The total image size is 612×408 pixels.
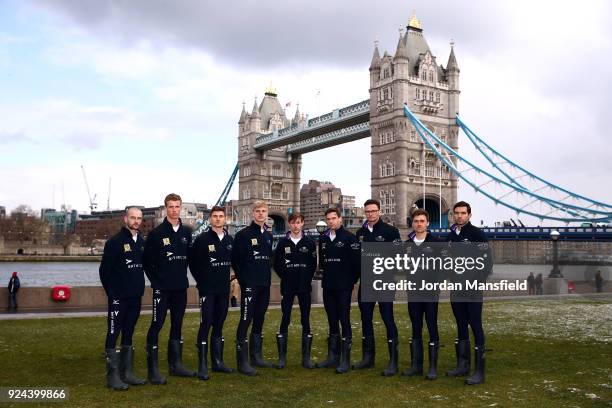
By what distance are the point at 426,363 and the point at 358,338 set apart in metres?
2.06

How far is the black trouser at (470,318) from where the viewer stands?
680 centimetres

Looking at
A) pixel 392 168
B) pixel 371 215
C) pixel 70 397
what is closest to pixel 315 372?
pixel 371 215

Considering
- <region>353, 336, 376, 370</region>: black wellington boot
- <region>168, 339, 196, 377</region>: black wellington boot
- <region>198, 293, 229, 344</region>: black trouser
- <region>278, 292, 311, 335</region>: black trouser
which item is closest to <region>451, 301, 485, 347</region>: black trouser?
<region>353, 336, 376, 370</region>: black wellington boot

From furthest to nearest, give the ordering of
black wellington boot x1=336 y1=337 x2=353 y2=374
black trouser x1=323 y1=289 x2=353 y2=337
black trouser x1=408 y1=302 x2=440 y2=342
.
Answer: black trouser x1=323 y1=289 x2=353 y2=337, black wellington boot x1=336 y1=337 x2=353 y2=374, black trouser x1=408 y1=302 x2=440 y2=342

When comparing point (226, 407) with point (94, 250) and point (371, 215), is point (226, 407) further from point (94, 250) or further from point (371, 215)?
point (94, 250)

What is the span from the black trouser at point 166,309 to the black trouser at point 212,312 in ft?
0.79

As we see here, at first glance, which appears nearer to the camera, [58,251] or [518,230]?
[518,230]

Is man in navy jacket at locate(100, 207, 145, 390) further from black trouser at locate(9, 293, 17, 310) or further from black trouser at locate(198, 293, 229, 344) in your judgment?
black trouser at locate(9, 293, 17, 310)

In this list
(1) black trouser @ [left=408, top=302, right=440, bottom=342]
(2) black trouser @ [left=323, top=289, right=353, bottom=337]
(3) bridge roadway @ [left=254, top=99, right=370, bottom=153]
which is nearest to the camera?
(1) black trouser @ [left=408, top=302, right=440, bottom=342]

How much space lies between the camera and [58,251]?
104312mm

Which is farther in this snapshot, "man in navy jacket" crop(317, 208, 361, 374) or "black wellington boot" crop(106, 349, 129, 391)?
"man in navy jacket" crop(317, 208, 361, 374)

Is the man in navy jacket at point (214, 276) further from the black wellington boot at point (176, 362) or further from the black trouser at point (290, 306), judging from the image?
the black trouser at point (290, 306)

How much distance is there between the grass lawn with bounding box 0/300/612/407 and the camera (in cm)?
589

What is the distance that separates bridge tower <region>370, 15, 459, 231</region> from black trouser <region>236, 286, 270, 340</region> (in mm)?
50058
